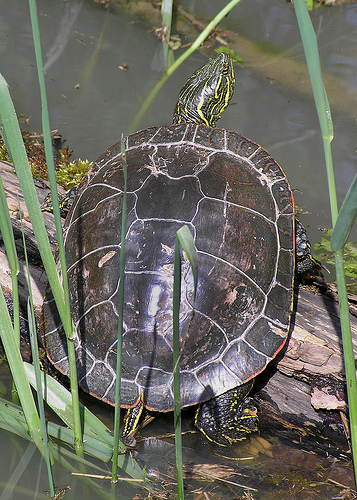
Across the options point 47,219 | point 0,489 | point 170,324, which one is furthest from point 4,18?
point 0,489

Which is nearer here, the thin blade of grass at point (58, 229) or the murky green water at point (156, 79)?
the thin blade of grass at point (58, 229)

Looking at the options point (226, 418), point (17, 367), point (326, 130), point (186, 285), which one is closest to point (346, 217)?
point (326, 130)

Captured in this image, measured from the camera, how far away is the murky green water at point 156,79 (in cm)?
374

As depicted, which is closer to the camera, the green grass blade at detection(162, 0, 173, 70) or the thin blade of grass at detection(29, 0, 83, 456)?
the thin blade of grass at detection(29, 0, 83, 456)

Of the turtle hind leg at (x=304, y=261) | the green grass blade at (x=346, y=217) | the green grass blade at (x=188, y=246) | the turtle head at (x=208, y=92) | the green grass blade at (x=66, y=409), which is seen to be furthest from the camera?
the turtle head at (x=208, y=92)

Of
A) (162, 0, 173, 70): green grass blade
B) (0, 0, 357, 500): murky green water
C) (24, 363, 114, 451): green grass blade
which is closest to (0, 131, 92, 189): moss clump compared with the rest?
(0, 0, 357, 500): murky green water

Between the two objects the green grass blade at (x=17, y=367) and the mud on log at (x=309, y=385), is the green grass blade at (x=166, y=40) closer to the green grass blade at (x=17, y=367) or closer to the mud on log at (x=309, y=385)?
the mud on log at (x=309, y=385)

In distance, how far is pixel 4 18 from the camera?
471 cm

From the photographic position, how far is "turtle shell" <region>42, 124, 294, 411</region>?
174 cm

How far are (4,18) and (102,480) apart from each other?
4.93 meters

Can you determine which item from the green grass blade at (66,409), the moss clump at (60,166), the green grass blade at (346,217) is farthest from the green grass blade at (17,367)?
the moss clump at (60,166)

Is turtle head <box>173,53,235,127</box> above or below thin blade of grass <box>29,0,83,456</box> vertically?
above

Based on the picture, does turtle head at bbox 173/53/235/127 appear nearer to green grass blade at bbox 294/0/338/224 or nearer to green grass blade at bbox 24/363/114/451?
green grass blade at bbox 294/0/338/224

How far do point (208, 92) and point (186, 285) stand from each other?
1.63m
